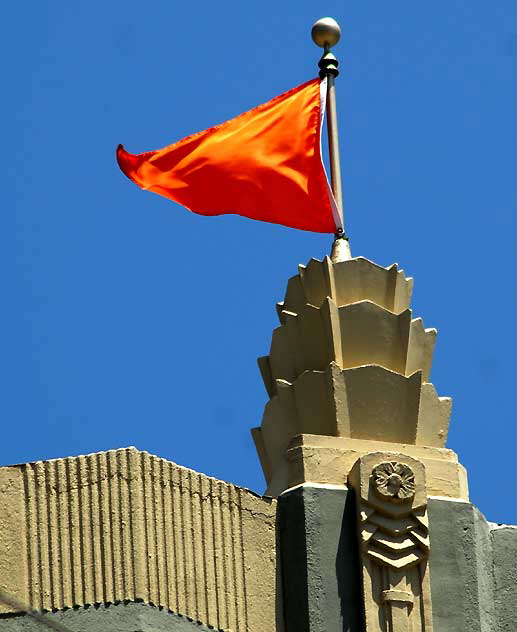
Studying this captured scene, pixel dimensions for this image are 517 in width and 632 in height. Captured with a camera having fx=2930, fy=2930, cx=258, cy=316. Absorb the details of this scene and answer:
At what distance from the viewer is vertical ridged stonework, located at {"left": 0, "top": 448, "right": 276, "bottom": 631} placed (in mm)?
27109

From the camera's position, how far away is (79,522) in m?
27.3

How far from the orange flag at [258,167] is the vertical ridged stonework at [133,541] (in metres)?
4.33

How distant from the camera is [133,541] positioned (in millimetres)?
27188

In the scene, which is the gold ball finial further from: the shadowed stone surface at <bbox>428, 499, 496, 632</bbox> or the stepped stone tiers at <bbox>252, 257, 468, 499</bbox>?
the shadowed stone surface at <bbox>428, 499, 496, 632</bbox>

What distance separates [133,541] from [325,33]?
7619 millimetres

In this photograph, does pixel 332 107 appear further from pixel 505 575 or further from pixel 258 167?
pixel 505 575

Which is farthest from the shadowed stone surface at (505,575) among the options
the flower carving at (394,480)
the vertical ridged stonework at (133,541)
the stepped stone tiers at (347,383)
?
the vertical ridged stonework at (133,541)

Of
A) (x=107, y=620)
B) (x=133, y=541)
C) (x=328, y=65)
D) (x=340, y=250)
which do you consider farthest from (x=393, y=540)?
(x=328, y=65)

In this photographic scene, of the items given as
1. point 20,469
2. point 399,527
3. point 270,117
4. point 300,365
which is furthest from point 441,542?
point 270,117

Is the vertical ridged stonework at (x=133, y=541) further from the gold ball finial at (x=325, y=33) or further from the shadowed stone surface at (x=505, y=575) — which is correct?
the gold ball finial at (x=325, y=33)

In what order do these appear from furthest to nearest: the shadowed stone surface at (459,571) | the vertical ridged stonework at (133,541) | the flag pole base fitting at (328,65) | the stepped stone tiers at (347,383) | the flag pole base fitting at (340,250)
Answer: the flag pole base fitting at (328,65)
the flag pole base fitting at (340,250)
the stepped stone tiers at (347,383)
the shadowed stone surface at (459,571)
the vertical ridged stonework at (133,541)

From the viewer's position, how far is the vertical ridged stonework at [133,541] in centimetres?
2711

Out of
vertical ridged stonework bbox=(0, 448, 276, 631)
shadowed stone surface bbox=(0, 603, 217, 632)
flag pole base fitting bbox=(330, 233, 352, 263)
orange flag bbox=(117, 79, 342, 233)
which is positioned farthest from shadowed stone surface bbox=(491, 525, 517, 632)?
orange flag bbox=(117, 79, 342, 233)

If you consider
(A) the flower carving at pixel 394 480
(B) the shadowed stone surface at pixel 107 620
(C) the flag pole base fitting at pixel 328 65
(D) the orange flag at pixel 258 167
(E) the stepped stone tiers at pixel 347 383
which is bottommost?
(B) the shadowed stone surface at pixel 107 620
